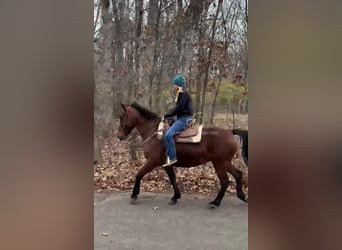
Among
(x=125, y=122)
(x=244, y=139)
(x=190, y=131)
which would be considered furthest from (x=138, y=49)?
(x=244, y=139)

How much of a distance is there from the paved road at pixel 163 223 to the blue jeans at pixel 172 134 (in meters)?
0.24

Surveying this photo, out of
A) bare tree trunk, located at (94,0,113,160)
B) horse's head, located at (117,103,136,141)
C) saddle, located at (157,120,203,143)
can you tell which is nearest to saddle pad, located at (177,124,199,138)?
saddle, located at (157,120,203,143)

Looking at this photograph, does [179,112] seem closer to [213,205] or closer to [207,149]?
[207,149]

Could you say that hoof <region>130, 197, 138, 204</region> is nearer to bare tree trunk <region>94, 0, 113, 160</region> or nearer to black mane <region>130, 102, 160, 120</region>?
bare tree trunk <region>94, 0, 113, 160</region>

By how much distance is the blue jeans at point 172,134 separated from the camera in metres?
2.01

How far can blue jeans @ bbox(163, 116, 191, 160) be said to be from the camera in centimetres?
201

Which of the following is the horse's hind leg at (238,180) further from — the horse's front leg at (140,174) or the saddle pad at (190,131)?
the horse's front leg at (140,174)

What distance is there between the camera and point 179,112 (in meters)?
2.03
